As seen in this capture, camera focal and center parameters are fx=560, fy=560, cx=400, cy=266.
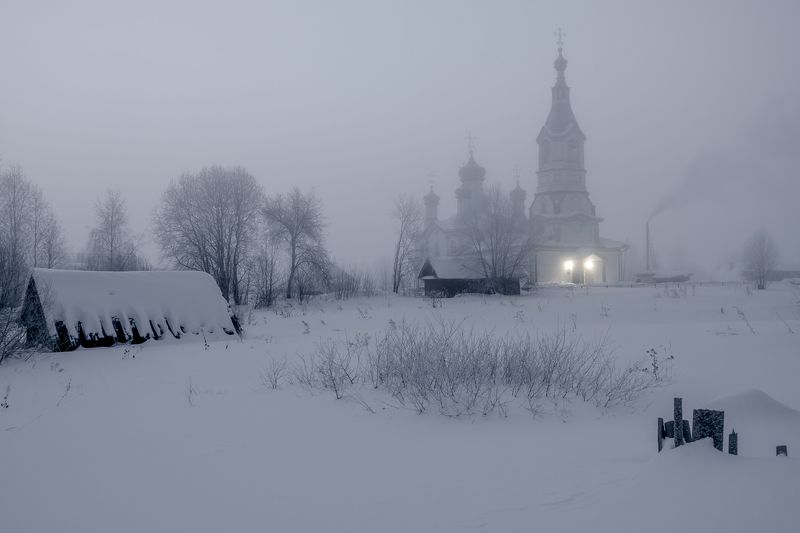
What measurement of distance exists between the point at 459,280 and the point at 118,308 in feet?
83.3

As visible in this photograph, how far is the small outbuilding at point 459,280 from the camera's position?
3406cm

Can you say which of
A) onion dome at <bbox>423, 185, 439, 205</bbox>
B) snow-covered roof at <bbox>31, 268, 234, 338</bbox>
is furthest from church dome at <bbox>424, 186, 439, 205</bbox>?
snow-covered roof at <bbox>31, 268, 234, 338</bbox>

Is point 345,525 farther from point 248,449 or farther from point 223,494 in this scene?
→ point 248,449

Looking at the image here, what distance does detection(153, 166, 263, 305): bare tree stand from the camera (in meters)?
33.4

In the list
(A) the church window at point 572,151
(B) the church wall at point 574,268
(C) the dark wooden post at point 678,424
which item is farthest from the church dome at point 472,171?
(C) the dark wooden post at point 678,424

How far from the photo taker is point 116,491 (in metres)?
4.57

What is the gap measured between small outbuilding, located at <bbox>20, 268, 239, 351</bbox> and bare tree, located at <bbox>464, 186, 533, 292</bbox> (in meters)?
22.1

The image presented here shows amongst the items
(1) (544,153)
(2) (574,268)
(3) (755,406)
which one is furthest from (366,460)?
(1) (544,153)

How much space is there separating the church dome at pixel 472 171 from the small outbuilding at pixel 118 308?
39535mm

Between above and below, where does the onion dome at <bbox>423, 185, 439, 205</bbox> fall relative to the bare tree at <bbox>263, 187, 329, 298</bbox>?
above

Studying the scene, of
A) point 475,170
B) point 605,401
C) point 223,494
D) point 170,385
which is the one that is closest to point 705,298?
point 605,401

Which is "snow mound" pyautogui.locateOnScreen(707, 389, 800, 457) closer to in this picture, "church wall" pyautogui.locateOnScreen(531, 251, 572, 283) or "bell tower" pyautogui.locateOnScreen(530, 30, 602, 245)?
"church wall" pyautogui.locateOnScreen(531, 251, 572, 283)

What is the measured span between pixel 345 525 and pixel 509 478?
1546mm

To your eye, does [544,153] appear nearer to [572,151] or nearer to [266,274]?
[572,151]
